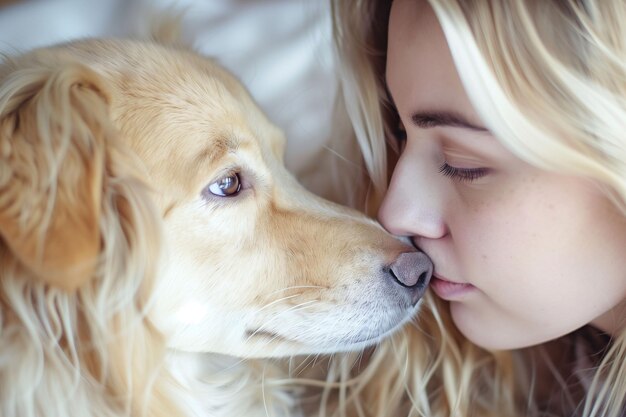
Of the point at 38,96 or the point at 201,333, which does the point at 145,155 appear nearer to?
the point at 38,96

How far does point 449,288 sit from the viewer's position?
4.27ft

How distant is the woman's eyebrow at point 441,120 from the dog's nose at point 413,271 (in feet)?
0.76

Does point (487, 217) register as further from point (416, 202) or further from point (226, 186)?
point (226, 186)

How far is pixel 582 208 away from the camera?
107 cm

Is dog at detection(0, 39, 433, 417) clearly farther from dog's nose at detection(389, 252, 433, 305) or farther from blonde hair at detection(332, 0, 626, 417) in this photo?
blonde hair at detection(332, 0, 626, 417)

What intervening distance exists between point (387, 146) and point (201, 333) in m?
0.63

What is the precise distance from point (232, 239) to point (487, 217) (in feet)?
1.39

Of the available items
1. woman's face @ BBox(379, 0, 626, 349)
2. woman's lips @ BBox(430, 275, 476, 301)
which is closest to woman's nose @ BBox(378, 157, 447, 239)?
woman's face @ BBox(379, 0, 626, 349)

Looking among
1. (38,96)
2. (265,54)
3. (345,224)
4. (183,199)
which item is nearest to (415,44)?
(345,224)

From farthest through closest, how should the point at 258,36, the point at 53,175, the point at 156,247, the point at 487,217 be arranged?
1. the point at 258,36
2. the point at 487,217
3. the point at 156,247
4. the point at 53,175

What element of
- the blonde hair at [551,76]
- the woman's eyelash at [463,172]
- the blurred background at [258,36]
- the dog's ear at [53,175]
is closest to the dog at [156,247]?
the dog's ear at [53,175]

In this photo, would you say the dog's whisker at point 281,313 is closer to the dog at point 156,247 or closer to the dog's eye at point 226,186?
the dog at point 156,247

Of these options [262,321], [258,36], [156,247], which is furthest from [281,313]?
[258,36]

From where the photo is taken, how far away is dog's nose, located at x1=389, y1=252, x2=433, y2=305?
47.5 inches
